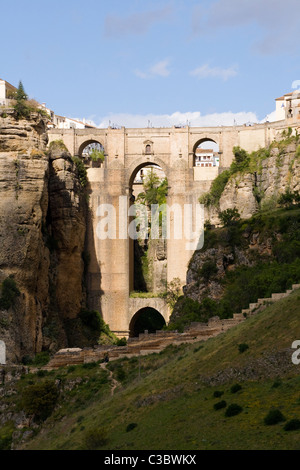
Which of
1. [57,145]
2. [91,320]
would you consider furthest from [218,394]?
[57,145]

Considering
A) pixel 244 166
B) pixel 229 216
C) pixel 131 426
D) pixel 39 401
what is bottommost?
pixel 39 401

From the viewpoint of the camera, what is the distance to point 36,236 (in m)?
72.6

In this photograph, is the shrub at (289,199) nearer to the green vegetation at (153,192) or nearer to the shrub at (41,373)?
the green vegetation at (153,192)

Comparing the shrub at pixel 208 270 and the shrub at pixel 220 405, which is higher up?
the shrub at pixel 208 270

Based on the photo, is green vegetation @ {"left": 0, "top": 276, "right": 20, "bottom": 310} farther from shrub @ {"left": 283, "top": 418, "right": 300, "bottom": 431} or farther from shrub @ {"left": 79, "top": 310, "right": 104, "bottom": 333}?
shrub @ {"left": 283, "top": 418, "right": 300, "bottom": 431}

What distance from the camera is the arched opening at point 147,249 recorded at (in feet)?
290

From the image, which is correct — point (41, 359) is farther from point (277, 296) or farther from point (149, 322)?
point (149, 322)

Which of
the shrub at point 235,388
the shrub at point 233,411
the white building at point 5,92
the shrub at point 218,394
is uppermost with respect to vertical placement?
the white building at point 5,92

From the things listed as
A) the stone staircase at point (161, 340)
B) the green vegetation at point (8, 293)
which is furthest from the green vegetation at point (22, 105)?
the stone staircase at point (161, 340)

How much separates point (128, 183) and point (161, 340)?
32.9m

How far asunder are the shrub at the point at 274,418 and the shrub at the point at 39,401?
18.7m

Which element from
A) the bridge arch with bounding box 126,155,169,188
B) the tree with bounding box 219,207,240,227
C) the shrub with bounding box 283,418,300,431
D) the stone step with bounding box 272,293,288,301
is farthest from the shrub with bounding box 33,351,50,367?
the shrub with bounding box 283,418,300,431

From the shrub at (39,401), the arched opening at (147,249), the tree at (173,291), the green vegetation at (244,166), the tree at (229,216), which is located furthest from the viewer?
the arched opening at (147,249)
